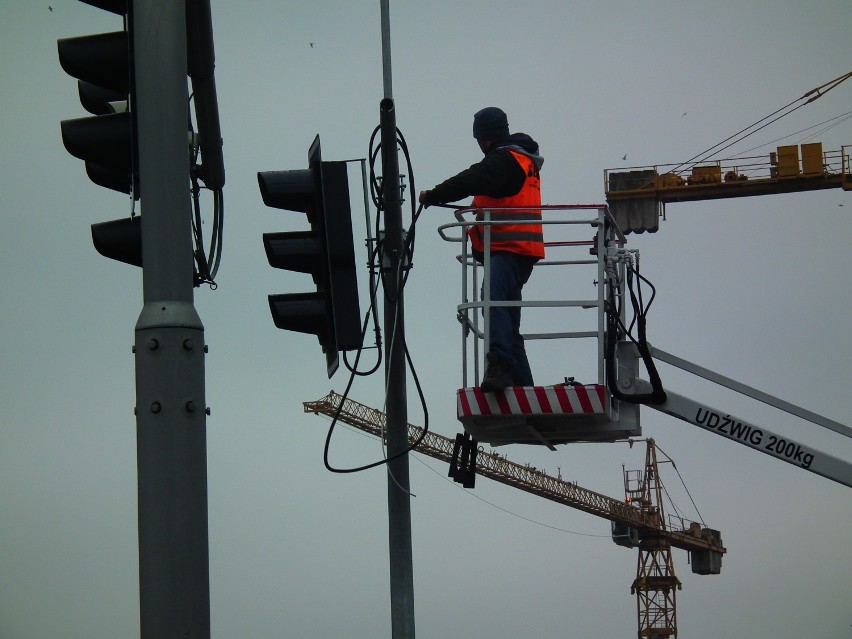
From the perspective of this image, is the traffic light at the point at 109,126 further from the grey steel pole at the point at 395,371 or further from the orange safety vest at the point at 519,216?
the orange safety vest at the point at 519,216

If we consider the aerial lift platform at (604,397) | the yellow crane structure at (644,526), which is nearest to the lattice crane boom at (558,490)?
the yellow crane structure at (644,526)

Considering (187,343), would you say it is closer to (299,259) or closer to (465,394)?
(299,259)

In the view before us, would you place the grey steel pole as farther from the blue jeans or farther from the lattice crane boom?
the lattice crane boom

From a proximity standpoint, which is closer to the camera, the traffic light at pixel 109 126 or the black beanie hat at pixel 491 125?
the traffic light at pixel 109 126

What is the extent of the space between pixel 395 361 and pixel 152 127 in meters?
2.85

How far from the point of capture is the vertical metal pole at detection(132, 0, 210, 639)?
4.86 meters

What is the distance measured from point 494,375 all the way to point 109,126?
4.15m

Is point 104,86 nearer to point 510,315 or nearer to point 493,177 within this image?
point 493,177

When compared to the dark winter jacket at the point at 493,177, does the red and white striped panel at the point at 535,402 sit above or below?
below

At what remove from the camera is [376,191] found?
7.62m

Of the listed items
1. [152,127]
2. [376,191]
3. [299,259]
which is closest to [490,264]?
[376,191]

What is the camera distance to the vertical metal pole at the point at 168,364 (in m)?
4.86

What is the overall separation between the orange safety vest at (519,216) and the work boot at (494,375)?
0.75 meters

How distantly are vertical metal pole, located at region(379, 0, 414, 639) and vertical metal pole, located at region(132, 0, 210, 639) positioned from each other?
2476 millimetres
